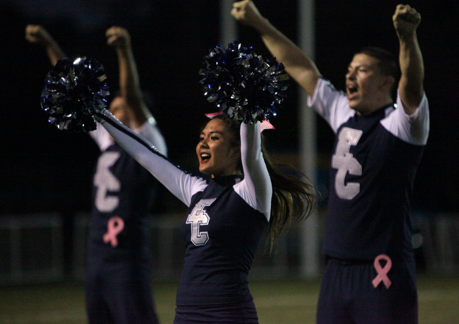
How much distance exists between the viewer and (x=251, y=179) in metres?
2.86

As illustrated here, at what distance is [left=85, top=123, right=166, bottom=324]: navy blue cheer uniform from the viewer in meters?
4.23

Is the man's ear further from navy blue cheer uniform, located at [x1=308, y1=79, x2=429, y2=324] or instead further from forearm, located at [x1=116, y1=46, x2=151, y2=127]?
forearm, located at [x1=116, y1=46, x2=151, y2=127]

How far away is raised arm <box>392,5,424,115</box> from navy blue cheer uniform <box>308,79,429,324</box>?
0.18ft

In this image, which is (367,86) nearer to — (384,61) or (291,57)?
(384,61)

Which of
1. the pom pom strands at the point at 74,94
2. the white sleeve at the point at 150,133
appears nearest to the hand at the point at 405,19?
the pom pom strands at the point at 74,94

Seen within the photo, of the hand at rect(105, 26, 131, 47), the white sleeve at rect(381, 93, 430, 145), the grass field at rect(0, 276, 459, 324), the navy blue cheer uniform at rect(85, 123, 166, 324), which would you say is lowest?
the grass field at rect(0, 276, 459, 324)

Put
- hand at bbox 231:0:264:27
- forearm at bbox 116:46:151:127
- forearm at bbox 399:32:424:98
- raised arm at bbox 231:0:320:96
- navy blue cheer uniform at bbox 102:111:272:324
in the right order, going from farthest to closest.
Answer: forearm at bbox 116:46:151:127 → raised arm at bbox 231:0:320:96 → hand at bbox 231:0:264:27 → forearm at bbox 399:32:424:98 → navy blue cheer uniform at bbox 102:111:272:324

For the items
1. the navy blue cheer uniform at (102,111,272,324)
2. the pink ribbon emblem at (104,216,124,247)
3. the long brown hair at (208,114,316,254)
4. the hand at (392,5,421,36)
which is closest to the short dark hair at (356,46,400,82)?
the hand at (392,5,421,36)

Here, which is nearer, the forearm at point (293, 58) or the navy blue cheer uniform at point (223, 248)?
the navy blue cheer uniform at point (223, 248)

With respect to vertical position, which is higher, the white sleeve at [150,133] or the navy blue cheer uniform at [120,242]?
the white sleeve at [150,133]

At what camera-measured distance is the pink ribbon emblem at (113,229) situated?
4.43 meters

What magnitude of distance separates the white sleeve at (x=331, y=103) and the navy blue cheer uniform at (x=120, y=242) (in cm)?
123

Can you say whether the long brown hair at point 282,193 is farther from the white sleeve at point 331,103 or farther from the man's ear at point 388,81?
the man's ear at point 388,81

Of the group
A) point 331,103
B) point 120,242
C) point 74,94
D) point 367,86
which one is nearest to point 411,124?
point 367,86
